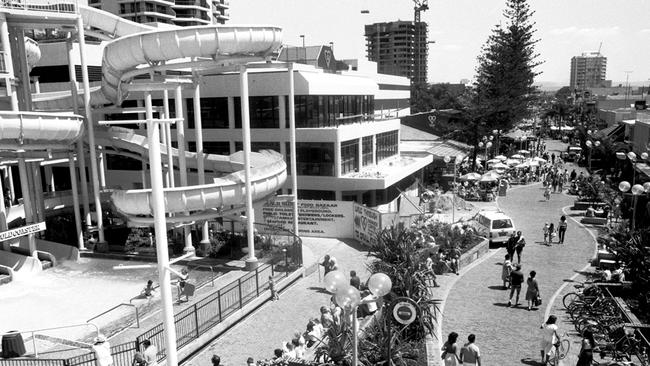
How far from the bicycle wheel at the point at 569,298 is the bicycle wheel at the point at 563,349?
9.81 feet

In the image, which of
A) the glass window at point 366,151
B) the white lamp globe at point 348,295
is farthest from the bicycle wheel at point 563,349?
the glass window at point 366,151

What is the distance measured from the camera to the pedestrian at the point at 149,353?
11805 millimetres

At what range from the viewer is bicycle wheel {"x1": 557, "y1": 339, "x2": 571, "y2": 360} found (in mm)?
12414

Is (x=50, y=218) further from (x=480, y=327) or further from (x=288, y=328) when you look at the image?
(x=480, y=327)

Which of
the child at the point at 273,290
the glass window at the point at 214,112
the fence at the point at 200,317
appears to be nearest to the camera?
the fence at the point at 200,317

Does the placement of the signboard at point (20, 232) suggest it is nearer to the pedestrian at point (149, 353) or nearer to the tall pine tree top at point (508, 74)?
the pedestrian at point (149, 353)

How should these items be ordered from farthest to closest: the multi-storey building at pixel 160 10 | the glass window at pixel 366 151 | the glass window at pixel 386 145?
the multi-storey building at pixel 160 10, the glass window at pixel 386 145, the glass window at pixel 366 151

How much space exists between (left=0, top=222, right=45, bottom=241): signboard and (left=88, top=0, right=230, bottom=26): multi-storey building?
67.2 m

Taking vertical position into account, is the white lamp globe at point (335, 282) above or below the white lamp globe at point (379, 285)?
above

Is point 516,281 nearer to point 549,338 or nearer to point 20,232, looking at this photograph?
point 549,338

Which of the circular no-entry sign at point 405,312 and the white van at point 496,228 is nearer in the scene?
the circular no-entry sign at point 405,312

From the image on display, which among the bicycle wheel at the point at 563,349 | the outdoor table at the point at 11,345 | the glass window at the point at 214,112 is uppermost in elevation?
the glass window at the point at 214,112

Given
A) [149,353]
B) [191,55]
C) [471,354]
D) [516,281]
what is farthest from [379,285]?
[191,55]

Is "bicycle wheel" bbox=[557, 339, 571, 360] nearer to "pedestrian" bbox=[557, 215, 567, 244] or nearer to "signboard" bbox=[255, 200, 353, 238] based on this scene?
"pedestrian" bbox=[557, 215, 567, 244]
